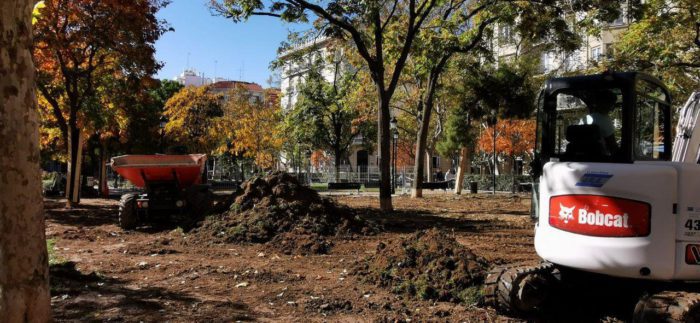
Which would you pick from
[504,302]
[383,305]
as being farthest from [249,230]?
[504,302]

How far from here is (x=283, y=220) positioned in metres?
11.6

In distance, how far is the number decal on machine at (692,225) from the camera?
438cm

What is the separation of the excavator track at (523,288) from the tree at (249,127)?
36.0 m

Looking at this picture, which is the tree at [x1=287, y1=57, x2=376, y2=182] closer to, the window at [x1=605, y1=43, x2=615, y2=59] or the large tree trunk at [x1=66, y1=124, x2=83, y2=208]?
the window at [x1=605, y1=43, x2=615, y2=59]

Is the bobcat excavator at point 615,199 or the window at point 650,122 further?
the window at point 650,122

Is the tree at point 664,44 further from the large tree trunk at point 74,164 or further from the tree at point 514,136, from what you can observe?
the tree at point 514,136

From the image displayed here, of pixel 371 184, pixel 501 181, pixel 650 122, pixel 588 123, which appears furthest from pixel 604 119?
pixel 371 184

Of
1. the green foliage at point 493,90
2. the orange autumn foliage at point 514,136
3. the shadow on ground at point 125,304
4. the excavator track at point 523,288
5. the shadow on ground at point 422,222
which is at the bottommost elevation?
the shadow on ground at point 125,304

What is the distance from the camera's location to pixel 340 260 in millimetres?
9312

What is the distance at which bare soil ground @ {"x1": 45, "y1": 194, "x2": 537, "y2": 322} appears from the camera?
6.03 m

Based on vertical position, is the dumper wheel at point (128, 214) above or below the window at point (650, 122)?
below

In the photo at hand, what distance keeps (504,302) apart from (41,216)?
161 inches

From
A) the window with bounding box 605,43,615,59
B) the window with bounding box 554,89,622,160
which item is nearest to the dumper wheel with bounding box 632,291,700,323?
the window with bounding box 554,89,622,160

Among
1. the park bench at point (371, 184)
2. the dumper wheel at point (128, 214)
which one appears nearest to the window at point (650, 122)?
the dumper wheel at point (128, 214)
